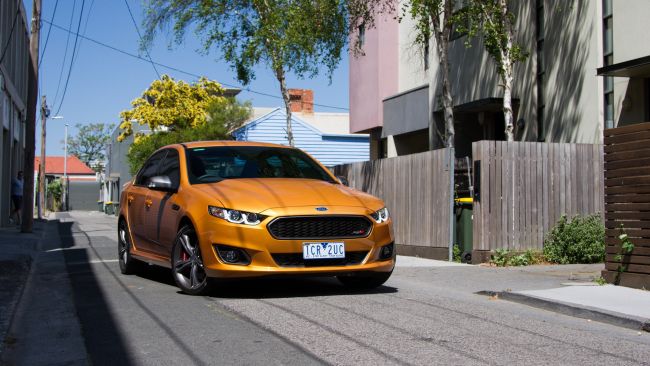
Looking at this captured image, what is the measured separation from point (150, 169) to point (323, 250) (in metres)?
3.62

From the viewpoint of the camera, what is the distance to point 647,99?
1339cm

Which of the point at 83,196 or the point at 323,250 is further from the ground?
the point at 83,196

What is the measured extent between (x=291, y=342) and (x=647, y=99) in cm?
989

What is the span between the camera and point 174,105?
4756 centimetres

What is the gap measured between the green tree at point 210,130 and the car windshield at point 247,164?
31025 millimetres

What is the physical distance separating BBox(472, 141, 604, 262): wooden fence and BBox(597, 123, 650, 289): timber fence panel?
3.22m

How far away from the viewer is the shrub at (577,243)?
12172mm

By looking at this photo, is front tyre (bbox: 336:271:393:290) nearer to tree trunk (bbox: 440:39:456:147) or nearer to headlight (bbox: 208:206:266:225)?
headlight (bbox: 208:206:266:225)

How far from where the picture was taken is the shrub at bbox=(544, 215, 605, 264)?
1217 cm

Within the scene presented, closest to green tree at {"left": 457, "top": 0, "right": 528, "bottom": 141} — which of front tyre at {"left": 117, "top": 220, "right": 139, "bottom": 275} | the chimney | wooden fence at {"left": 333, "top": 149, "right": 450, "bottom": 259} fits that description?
wooden fence at {"left": 333, "top": 149, "right": 450, "bottom": 259}

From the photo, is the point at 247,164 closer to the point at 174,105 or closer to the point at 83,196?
the point at 174,105

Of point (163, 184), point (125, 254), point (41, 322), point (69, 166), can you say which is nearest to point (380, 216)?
point (163, 184)

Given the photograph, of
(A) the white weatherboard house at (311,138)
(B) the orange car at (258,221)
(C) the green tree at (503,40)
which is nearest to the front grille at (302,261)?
(B) the orange car at (258,221)

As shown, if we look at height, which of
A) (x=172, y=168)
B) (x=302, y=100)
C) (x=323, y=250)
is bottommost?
(x=323, y=250)
